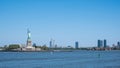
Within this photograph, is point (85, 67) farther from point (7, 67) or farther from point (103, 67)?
point (7, 67)

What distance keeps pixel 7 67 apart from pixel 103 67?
2366 centimetres

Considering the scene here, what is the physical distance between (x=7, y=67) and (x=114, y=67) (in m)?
26.3

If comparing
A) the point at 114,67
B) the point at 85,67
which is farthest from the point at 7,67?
the point at 114,67

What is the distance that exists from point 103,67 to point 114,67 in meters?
2.69

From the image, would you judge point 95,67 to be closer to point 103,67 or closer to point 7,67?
point 103,67

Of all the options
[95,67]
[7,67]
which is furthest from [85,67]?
[7,67]

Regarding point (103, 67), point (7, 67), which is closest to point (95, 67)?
point (103, 67)

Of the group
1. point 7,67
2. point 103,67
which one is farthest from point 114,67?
point 7,67

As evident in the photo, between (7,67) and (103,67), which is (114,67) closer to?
(103,67)

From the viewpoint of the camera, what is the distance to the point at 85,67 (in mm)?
78000

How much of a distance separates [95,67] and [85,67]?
3.40 metres

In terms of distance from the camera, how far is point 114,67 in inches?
3113

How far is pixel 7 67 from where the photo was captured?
79438 millimetres
